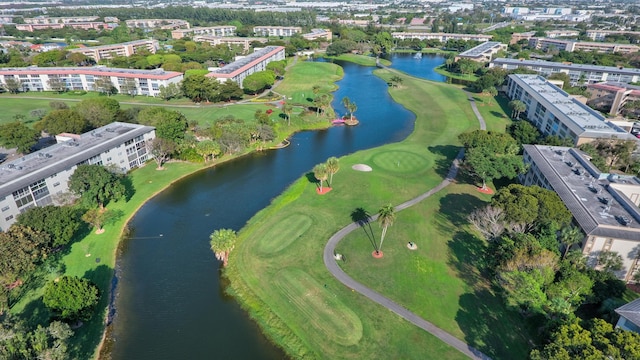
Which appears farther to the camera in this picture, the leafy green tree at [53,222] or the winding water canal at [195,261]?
the leafy green tree at [53,222]

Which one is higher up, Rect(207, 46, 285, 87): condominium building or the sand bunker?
Rect(207, 46, 285, 87): condominium building

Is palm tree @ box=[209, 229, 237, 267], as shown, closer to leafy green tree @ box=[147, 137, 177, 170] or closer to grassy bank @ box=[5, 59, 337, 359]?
grassy bank @ box=[5, 59, 337, 359]

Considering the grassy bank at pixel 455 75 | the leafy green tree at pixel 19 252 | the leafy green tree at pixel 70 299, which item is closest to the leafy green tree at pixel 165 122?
the leafy green tree at pixel 19 252

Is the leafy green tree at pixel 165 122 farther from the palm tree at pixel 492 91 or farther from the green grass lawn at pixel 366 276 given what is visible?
the palm tree at pixel 492 91

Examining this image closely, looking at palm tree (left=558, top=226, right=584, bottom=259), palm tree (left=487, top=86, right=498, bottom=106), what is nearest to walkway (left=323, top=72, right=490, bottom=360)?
palm tree (left=558, top=226, right=584, bottom=259)

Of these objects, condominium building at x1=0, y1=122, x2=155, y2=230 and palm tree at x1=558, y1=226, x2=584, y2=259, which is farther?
condominium building at x1=0, y1=122, x2=155, y2=230

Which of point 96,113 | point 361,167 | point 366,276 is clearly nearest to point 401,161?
point 361,167

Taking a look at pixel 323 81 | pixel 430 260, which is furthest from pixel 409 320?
pixel 323 81
